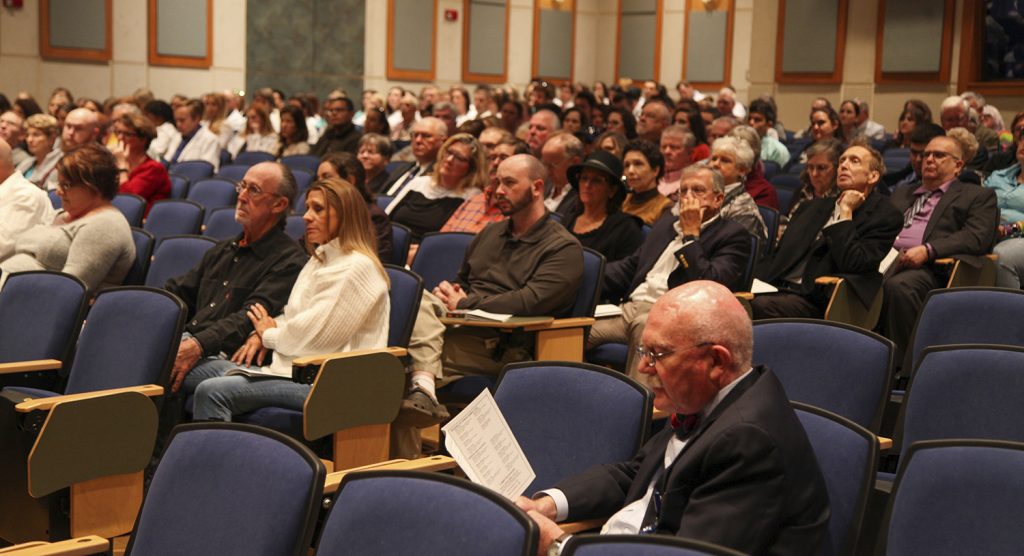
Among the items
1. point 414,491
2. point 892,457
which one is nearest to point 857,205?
point 892,457

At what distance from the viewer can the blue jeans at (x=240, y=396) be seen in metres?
3.90

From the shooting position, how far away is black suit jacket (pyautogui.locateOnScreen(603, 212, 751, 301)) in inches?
187

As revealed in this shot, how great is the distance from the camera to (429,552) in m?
1.99

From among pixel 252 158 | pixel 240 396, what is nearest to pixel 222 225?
pixel 240 396

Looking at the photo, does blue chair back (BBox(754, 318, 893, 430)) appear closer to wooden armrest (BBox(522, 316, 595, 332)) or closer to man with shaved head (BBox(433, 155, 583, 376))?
wooden armrest (BBox(522, 316, 595, 332))

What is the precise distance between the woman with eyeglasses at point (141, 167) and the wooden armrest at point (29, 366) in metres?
3.17

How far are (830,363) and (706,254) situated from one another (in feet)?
5.50

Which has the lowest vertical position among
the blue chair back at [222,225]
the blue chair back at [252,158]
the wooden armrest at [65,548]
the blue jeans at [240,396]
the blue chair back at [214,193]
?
the blue jeans at [240,396]

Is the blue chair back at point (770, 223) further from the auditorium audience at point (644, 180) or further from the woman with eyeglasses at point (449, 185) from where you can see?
the woman with eyeglasses at point (449, 185)

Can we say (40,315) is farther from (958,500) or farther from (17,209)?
(958,500)

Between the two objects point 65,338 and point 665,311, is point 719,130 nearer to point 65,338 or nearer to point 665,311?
point 65,338

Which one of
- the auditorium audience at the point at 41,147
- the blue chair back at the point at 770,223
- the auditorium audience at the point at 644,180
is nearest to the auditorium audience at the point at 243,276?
the auditorium audience at the point at 644,180

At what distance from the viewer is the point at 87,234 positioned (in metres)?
4.80

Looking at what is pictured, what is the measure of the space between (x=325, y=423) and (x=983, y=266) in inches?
131
